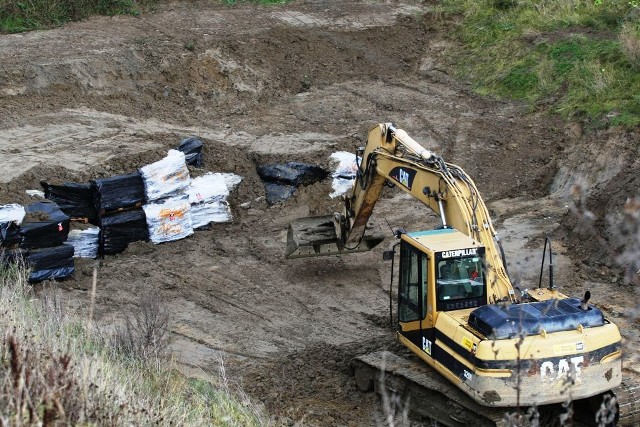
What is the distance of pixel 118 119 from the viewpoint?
781 inches

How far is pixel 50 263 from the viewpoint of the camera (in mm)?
14531

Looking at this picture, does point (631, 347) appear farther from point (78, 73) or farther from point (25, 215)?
point (78, 73)

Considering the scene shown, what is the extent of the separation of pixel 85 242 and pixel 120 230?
587 millimetres

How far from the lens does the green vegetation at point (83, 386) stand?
5566 mm

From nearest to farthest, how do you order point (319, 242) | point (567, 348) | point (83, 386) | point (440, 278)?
1. point (83, 386)
2. point (567, 348)
3. point (440, 278)
4. point (319, 242)

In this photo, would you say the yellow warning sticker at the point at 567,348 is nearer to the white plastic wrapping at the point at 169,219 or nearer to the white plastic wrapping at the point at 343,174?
the white plastic wrapping at the point at 169,219

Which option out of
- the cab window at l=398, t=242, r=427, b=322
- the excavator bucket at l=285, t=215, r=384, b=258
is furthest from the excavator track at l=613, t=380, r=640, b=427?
the excavator bucket at l=285, t=215, r=384, b=258

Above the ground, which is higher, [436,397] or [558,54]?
[558,54]

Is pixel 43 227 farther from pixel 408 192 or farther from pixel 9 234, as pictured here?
pixel 408 192

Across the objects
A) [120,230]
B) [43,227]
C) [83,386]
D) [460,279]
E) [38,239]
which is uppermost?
[83,386]

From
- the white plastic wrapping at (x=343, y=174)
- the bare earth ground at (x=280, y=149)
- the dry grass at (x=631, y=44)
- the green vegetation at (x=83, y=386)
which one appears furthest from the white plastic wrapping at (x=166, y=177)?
the dry grass at (x=631, y=44)

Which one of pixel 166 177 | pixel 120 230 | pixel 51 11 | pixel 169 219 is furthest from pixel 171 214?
pixel 51 11

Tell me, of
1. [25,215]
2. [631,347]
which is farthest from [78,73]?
[631,347]

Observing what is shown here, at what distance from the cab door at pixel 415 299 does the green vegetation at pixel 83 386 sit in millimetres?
2138
